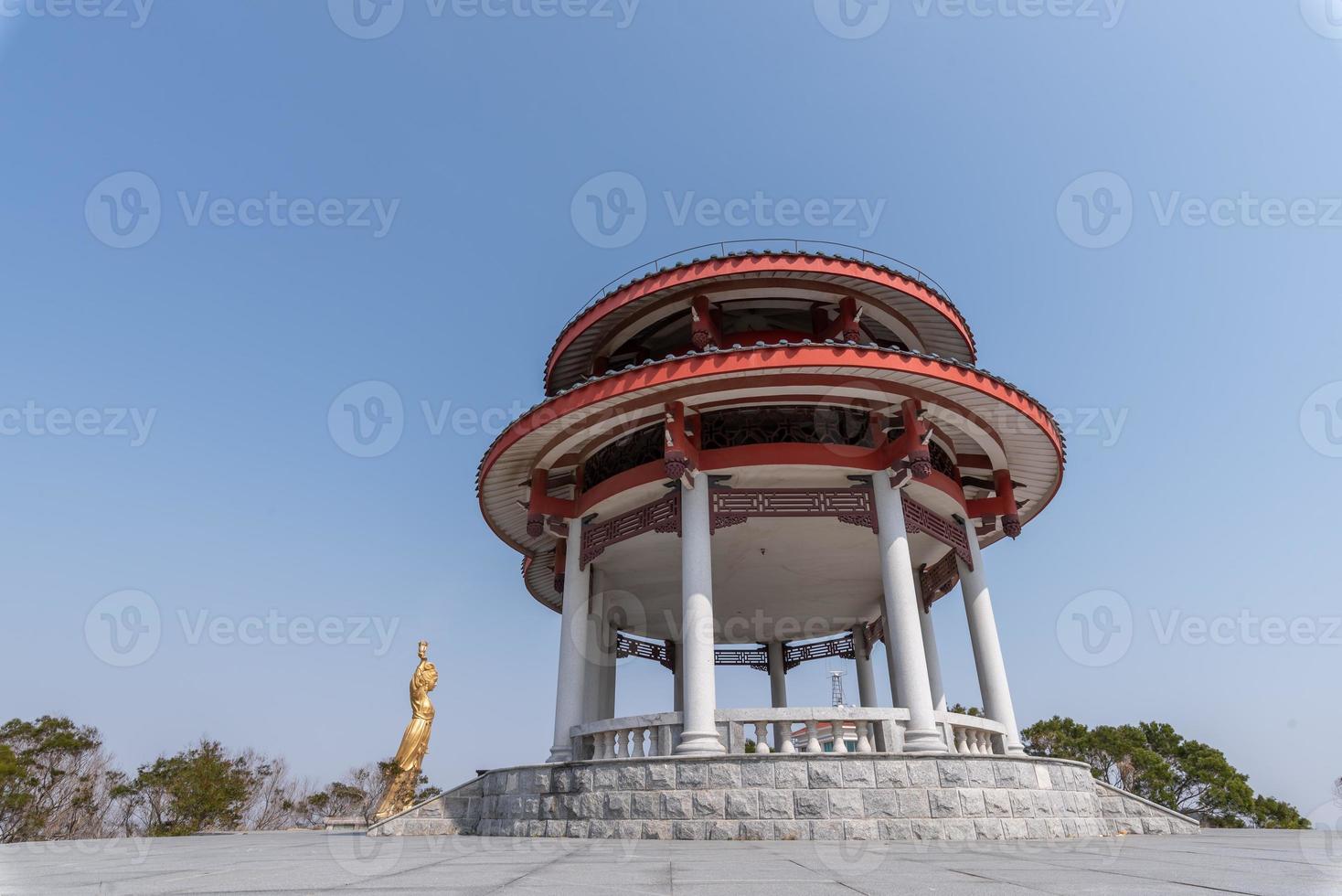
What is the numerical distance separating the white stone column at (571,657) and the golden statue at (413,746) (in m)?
4.33

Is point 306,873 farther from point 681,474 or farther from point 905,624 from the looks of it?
point 905,624

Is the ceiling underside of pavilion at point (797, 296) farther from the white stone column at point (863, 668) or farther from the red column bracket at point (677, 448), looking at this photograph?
the white stone column at point (863, 668)

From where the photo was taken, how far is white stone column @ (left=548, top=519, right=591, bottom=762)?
13508mm

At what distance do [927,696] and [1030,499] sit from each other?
24.2 ft

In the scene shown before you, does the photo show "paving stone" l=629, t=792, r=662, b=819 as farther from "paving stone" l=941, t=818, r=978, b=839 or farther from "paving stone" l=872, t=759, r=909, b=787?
"paving stone" l=941, t=818, r=978, b=839

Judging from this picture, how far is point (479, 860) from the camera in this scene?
674cm

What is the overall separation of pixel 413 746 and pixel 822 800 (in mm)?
10374

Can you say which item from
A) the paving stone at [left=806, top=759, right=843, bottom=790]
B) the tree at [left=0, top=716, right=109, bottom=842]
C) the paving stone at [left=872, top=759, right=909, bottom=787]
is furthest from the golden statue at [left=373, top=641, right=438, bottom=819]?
the tree at [left=0, top=716, right=109, bottom=842]

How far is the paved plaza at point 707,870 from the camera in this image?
4.09 m

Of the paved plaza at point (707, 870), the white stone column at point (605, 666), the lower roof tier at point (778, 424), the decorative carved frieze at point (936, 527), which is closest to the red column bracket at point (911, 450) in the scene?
the lower roof tier at point (778, 424)

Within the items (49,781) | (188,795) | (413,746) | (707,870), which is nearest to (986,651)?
(707,870)

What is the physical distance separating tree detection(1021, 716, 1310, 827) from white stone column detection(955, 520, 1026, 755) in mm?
20733

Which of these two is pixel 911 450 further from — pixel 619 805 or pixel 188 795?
pixel 188 795

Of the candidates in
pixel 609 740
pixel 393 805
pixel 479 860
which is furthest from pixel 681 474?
pixel 393 805
